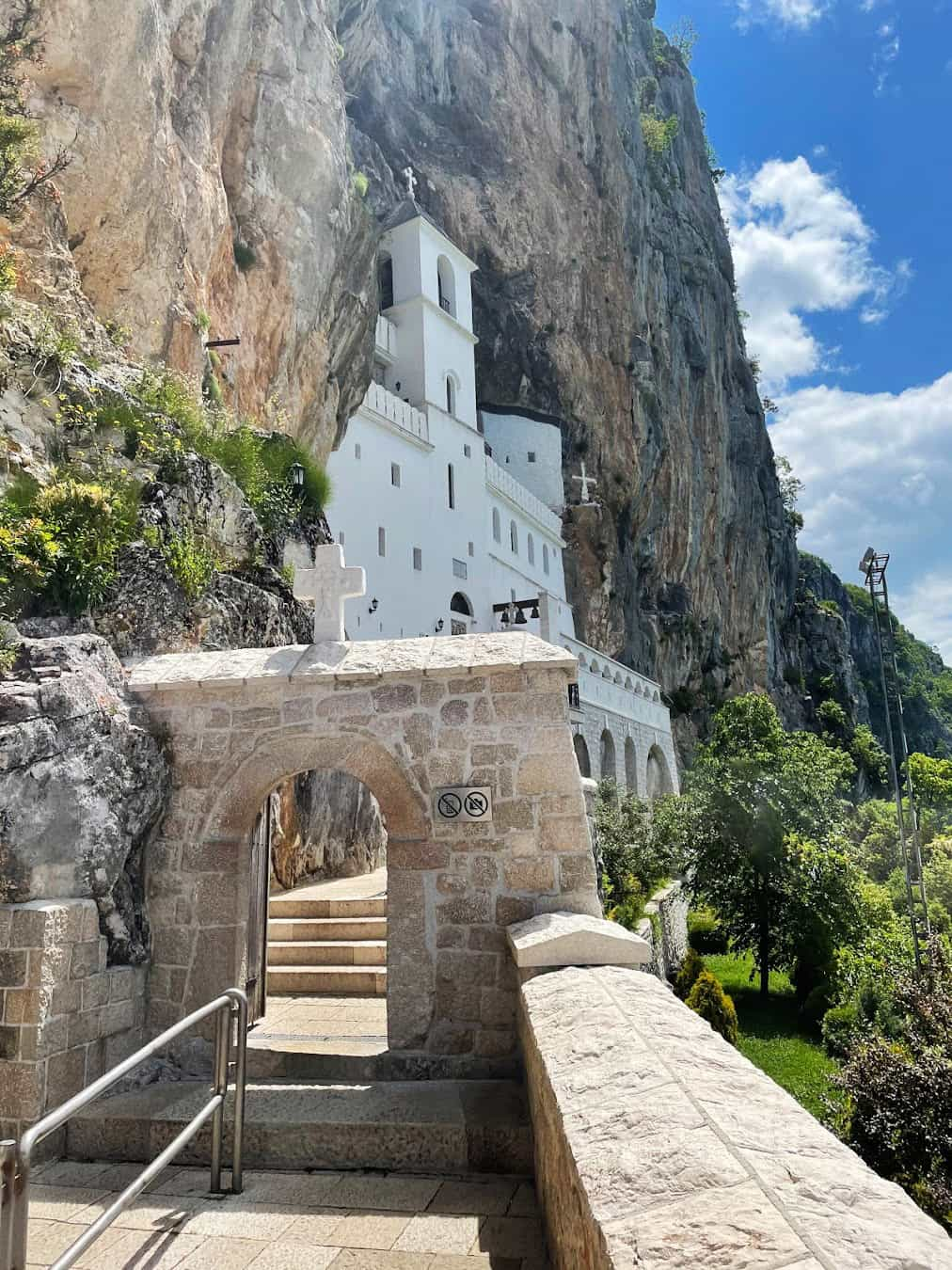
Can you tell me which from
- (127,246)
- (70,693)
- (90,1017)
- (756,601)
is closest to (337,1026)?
(90,1017)

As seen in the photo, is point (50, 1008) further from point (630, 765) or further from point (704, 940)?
point (630, 765)

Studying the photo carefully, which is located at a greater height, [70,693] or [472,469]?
[472,469]

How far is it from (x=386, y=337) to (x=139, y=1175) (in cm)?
2886

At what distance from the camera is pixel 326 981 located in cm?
736

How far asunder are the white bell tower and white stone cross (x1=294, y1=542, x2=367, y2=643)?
929 inches

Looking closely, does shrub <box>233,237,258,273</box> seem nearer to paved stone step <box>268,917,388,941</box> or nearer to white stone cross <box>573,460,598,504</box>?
paved stone step <box>268,917,388,941</box>

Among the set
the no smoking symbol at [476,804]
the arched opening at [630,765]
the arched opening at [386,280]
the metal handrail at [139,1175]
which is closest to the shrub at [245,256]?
the no smoking symbol at [476,804]

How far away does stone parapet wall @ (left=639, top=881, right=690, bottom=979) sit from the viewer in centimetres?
1086

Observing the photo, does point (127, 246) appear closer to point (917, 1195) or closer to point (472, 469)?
point (917, 1195)

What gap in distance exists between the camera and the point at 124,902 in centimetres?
533

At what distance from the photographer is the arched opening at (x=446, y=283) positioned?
31688 millimetres

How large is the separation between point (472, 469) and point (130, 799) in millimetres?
26012

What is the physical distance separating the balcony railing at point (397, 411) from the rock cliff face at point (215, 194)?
10.4 feet

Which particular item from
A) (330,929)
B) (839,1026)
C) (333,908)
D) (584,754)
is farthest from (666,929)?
(584,754)
